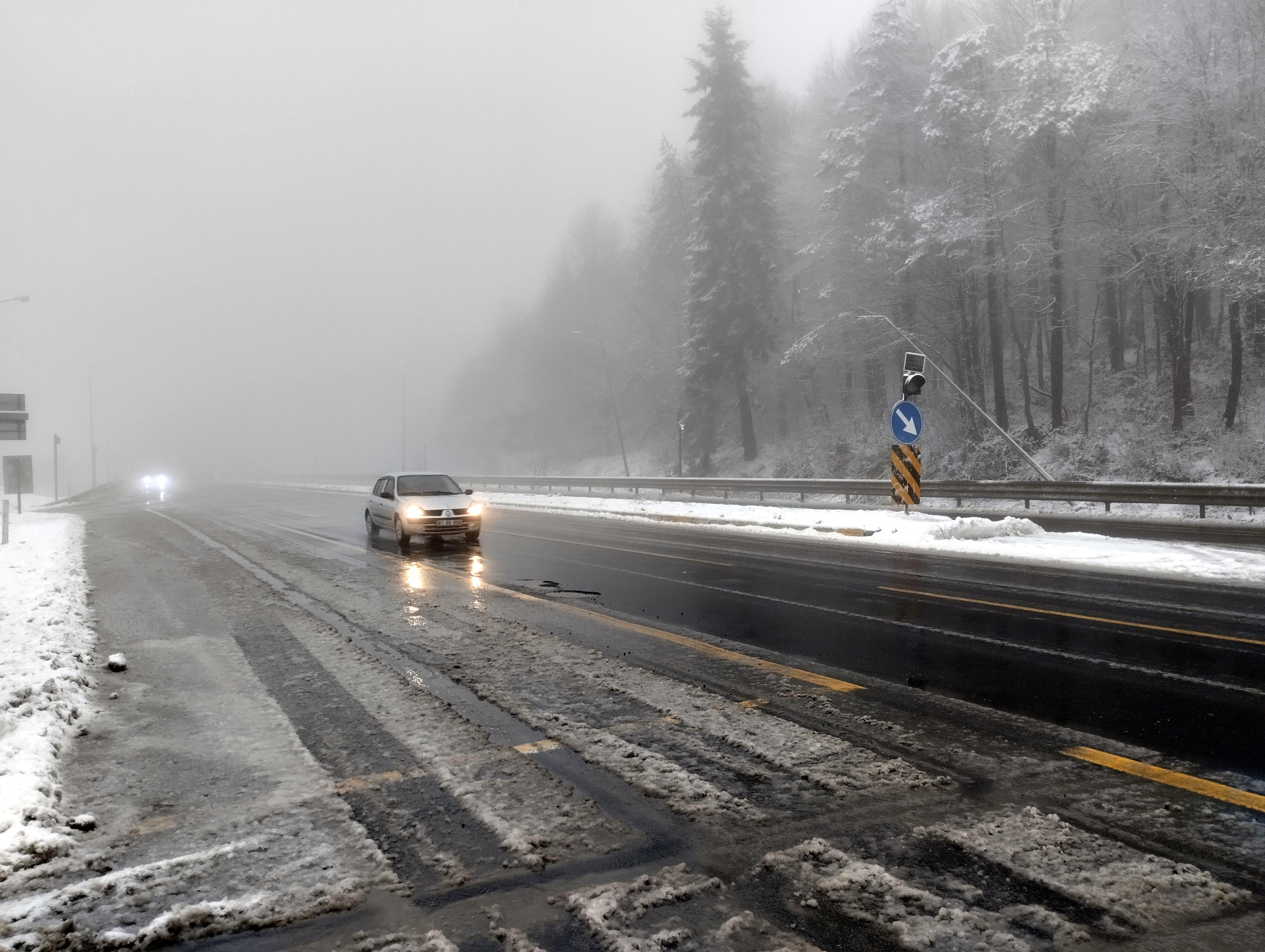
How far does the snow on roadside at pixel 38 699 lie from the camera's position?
3.67 m

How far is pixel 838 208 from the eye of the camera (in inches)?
1358

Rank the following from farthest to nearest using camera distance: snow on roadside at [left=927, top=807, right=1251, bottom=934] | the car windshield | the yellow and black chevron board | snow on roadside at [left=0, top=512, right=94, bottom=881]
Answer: the yellow and black chevron board, the car windshield, snow on roadside at [left=0, top=512, right=94, bottom=881], snow on roadside at [left=927, top=807, right=1251, bottom=934]

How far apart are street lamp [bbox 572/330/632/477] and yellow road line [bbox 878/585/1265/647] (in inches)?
1157

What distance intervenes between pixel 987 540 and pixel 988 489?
10.5 m

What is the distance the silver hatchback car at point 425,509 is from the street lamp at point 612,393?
70.0ft

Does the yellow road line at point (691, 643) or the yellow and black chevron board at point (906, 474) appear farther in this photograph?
the yellow and black chevron board at point (906, 474)

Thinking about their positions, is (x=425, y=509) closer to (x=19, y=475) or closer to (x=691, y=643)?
(x=691, y=643)

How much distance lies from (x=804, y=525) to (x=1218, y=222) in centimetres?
1494

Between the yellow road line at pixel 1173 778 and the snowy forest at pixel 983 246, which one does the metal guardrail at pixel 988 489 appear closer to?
the snowy forest at pixel 983 246

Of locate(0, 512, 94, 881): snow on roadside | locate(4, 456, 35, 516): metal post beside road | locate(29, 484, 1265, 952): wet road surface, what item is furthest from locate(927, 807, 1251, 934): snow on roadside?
locate(4, 456, 35, 516): metal post beside road

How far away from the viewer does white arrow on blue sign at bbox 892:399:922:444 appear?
55.3 ft

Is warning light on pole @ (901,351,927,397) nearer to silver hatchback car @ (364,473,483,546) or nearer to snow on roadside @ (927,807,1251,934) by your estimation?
silver hatchback car @ (364,473,483,546)

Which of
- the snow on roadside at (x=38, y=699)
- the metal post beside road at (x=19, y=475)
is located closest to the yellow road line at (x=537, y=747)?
the snow on roadside at (x=38, y=699)

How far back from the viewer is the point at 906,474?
1808 cm
